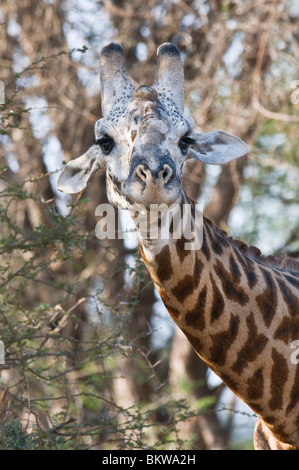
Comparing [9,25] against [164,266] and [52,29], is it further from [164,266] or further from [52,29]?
[164,266]

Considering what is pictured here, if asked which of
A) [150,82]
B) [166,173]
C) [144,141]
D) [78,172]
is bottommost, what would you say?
[166,173]

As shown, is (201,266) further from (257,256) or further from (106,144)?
(106,144)

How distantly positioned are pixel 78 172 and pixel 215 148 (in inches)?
34.2

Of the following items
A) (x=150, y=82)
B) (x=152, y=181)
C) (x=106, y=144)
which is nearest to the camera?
(x=152, y=181)

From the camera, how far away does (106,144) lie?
5.01 m

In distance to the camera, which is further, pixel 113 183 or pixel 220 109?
pixel 220 109

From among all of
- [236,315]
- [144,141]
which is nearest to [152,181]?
[144,141]

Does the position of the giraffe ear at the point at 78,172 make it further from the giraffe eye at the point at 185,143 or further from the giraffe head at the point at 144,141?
the giraffe eye at the point at 185,143

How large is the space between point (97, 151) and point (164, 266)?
894 mm

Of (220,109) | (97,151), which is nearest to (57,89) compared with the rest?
(220,109)

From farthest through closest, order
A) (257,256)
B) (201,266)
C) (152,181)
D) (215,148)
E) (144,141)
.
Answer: (257,256)
(215,148)
(201,266)
(144,141)
(152,181)

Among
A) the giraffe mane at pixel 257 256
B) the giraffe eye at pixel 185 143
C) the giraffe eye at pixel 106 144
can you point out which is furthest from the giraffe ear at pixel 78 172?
the giraffe mane at pixel 257 256

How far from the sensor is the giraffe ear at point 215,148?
5.14 metres

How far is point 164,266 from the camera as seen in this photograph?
4789 millimetres
